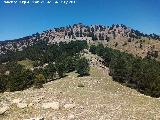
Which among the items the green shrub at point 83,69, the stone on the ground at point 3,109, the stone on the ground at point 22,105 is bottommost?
the stone on the ground at point 3,109

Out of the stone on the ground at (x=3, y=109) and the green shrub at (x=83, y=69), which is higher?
the green shrub at (x=83, y=69)

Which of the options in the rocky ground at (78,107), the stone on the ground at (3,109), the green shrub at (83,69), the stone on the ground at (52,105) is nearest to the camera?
the rocky ground at (78,107)

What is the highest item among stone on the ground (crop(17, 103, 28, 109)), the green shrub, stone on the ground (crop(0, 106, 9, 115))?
the green shrub

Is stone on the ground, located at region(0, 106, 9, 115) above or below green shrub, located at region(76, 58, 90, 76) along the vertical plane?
below

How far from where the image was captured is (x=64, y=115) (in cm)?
7612

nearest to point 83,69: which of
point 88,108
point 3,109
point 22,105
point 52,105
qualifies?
point 52,105

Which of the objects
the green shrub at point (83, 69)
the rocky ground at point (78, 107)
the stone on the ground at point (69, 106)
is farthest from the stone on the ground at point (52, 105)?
the green shrub at point (83, 69)

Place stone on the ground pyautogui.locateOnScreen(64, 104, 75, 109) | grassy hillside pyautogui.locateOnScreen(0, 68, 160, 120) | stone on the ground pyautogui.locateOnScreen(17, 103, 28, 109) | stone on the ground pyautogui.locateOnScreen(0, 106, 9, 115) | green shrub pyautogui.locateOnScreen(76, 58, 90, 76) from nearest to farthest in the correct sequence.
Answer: grassy hillside pyautogui.locateOnScreen(0, 68, 160, 120)
stone on the ground pyautogui.locateOnScreen(0, 106, 9, 115)
stone on the ground pyautogui.locateOnScreen(64, 104, 75, 109)
stone on the ground pyautogui.locateOnScreen(17, 103, 28, 109)
green shrub pyautogui.locateOnScreen(76, 58, 90, 76)

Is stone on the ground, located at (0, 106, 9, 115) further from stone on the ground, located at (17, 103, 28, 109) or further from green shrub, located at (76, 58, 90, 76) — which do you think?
green shrub, located at (76, 58, 90, 76)

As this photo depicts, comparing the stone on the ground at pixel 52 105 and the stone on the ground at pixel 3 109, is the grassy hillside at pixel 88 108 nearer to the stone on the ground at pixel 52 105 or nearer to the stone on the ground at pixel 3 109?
the stone on the ground at pixel 3 109

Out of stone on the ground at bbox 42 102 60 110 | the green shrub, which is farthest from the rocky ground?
the green shrub

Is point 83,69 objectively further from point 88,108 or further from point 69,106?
point 88,108

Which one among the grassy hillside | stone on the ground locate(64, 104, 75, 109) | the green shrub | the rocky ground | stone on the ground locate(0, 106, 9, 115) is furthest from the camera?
the green shrub

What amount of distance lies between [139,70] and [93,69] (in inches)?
972
